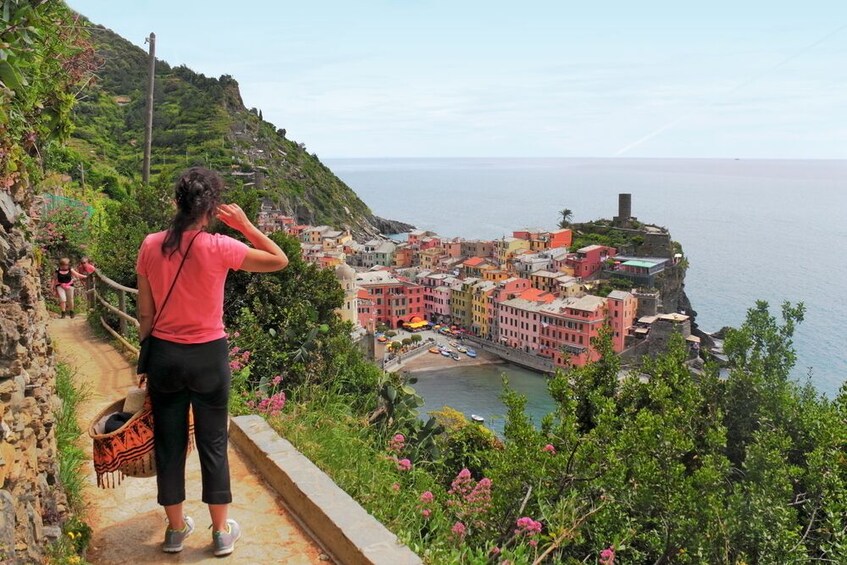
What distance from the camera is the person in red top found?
2365 millimetres

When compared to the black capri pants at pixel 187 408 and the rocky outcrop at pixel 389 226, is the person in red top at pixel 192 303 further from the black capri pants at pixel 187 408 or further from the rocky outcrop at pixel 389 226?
the rocky outcrop at pixel 389 226

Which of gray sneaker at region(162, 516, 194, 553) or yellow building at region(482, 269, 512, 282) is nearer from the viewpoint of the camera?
gray sneaker at region(162, 516, 194, 553)

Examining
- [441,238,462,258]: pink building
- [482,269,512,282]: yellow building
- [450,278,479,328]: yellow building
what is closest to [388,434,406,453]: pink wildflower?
[450,278,479,328]: yellow building

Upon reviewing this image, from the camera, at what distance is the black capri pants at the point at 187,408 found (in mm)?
2391

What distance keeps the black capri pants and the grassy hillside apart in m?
37.4

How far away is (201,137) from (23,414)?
204 feet

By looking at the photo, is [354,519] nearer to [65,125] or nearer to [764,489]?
[65,125]

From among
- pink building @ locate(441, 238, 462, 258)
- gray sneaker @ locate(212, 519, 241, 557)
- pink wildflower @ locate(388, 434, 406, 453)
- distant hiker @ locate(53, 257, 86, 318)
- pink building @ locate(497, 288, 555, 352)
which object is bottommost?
pink building @ locate(497, 288, 555, 352)

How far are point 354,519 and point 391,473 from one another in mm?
1001

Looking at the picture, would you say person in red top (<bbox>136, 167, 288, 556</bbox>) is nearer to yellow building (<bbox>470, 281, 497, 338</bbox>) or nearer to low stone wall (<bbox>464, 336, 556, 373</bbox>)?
low stone wall (<bbox>464, 336, 556, 373</bbox>)

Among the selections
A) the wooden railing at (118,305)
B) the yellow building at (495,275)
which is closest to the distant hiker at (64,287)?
the wooden railing at (118,305)

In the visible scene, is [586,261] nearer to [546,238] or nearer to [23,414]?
[546,238]

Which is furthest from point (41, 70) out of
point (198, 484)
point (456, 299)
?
point (456, 299)

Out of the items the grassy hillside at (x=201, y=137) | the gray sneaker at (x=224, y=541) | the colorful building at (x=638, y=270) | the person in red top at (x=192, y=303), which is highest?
the grassy hillside at (x=201, y=137)
